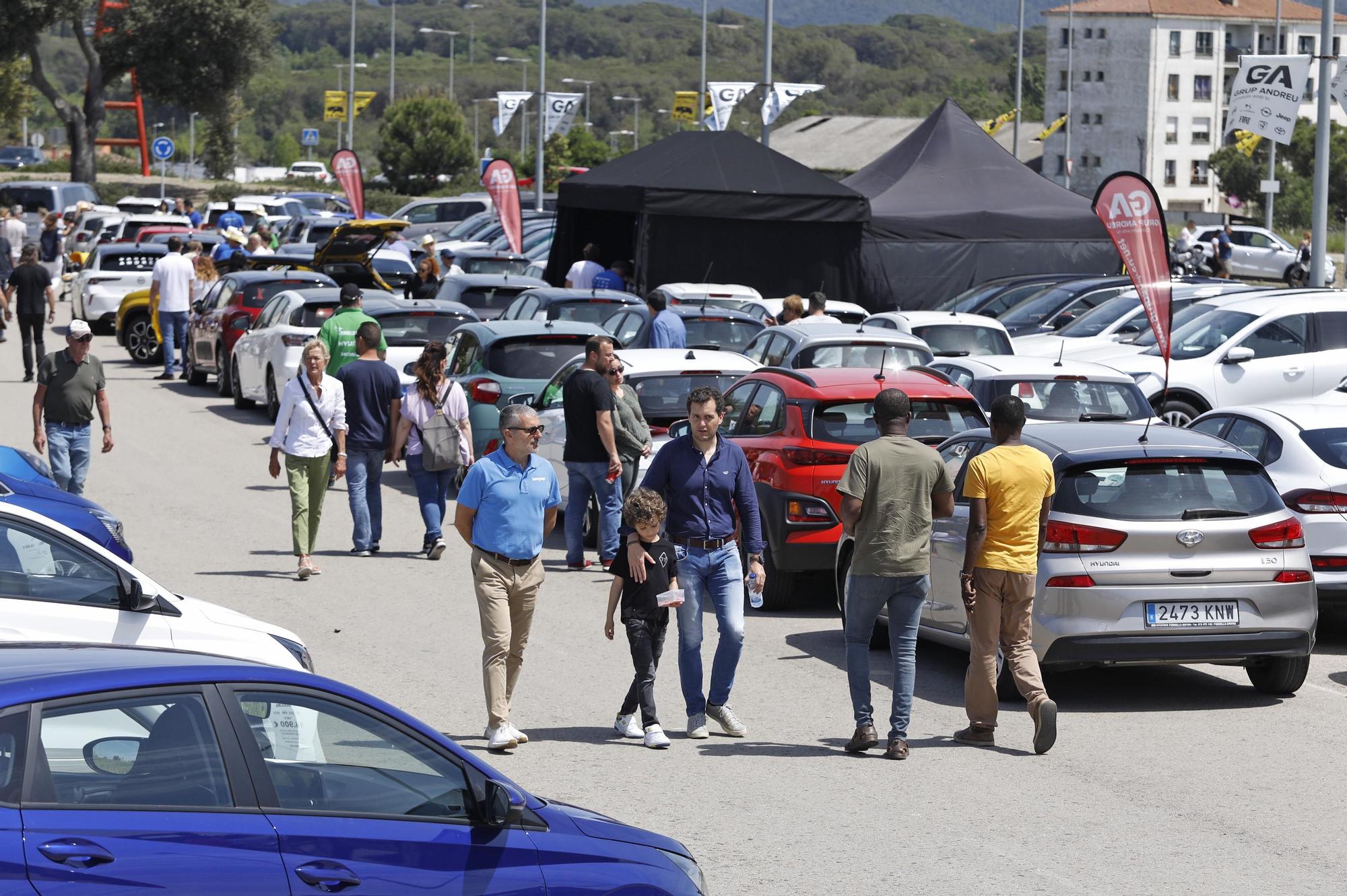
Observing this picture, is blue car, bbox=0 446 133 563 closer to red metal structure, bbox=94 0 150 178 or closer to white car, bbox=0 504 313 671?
white car, bbox=0 504 313 671

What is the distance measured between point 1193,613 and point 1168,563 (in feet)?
1.00

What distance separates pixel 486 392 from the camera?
55.2 ft

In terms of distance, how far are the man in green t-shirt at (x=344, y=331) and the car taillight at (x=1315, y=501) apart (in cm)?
920

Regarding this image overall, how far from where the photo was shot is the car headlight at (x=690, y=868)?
210 inches

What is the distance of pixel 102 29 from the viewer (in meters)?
61.9

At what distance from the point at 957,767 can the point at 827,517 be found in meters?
4.00

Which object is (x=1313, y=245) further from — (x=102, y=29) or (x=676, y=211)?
(x=102, y=29)

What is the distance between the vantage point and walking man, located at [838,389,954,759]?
28.7ft

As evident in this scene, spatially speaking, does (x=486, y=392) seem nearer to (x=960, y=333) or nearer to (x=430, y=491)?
(x=430, y=491)

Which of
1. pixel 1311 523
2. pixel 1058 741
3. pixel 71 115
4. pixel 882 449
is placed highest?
pixel 71 115

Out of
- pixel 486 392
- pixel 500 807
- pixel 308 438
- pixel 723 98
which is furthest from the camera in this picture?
pixel 723 98

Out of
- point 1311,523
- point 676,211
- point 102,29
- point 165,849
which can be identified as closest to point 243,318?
point 676,211

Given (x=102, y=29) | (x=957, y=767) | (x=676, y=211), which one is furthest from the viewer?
(x=102, y=29)

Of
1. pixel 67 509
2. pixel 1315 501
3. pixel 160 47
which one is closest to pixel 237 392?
pixel 67 509
